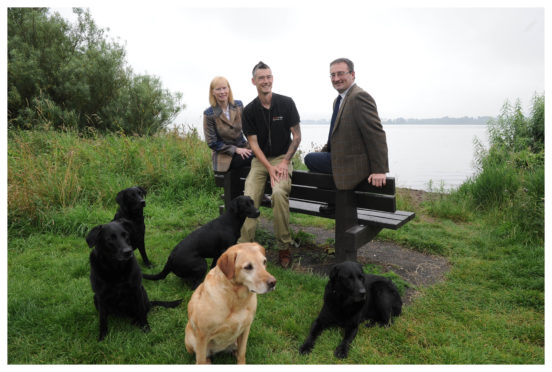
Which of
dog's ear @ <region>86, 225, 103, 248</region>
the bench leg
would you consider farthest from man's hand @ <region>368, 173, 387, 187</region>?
dog's ear @ <region>86, 225, 103, 248</region>

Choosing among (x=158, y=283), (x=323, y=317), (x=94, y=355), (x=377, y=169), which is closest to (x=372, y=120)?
(x=377, y=169)

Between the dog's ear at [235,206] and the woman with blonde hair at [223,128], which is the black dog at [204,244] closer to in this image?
the dog's ear at [235,206]

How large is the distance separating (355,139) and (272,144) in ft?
4.48

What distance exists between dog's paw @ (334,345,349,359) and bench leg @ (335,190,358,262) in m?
1.16

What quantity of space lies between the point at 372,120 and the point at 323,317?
1986mm

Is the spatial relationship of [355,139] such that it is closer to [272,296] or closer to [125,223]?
[272,296]

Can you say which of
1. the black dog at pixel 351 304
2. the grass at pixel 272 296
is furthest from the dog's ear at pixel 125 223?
the black dog at pixel 351 304

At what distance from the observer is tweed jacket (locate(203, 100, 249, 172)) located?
4.91 metres

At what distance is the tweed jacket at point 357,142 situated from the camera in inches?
137

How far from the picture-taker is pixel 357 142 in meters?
3.61

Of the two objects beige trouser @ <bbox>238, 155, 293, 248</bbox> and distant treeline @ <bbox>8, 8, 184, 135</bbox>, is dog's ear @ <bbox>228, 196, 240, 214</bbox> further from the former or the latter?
distant treeline @ <bbox>8, 8, 184, 135</bbox>

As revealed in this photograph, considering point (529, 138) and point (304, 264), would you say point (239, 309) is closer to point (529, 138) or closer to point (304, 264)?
point (304, 264)

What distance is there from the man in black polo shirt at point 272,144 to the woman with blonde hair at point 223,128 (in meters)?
0.35

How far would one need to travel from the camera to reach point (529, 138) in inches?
378
